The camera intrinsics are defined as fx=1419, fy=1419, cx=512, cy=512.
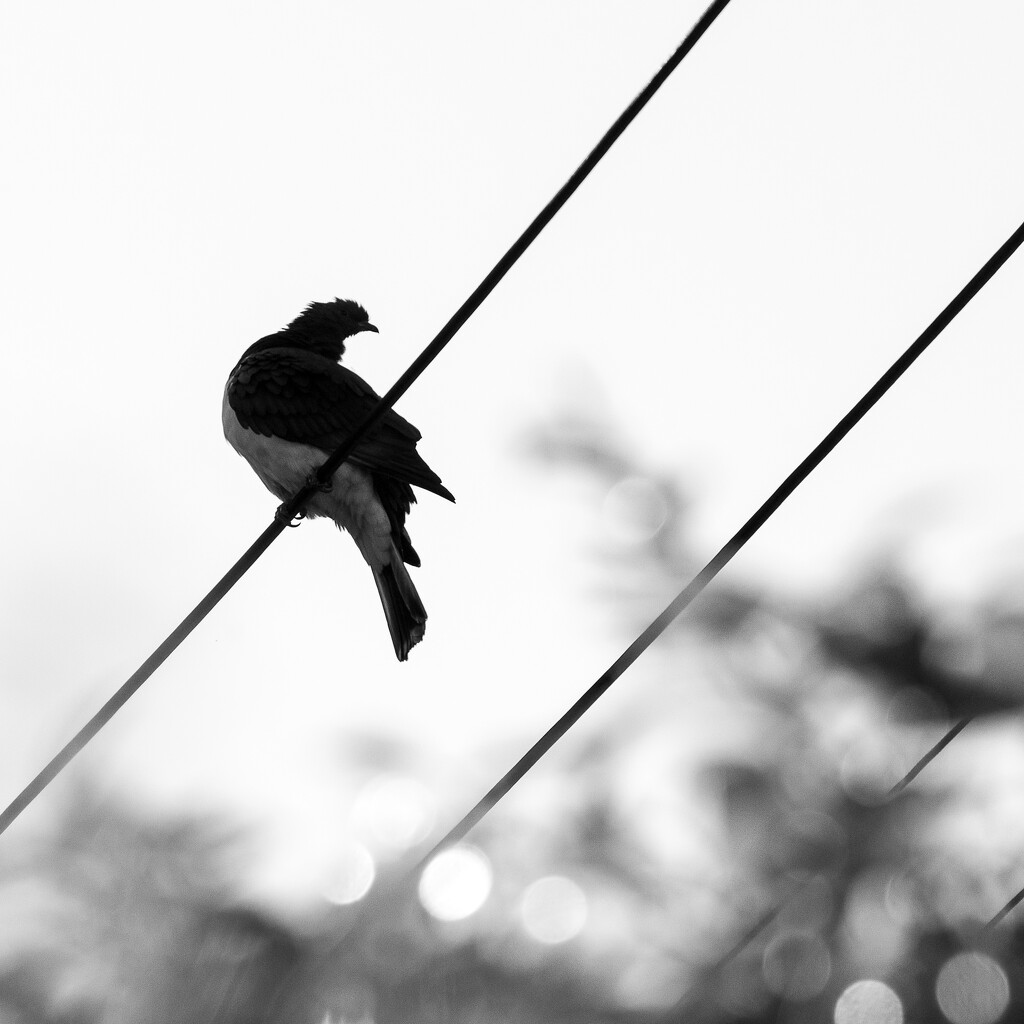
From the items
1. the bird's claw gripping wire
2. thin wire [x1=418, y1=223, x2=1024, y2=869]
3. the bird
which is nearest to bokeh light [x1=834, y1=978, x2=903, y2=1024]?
thin wire [x1=418, y1=223, x2=1024, y2=869]

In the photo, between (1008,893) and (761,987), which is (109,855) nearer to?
(761,987)

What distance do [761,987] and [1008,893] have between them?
50cm

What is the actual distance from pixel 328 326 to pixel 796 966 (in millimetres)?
7043

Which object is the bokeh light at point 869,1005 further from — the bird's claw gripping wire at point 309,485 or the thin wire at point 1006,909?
the bird's claw gripping wire at point 309,485

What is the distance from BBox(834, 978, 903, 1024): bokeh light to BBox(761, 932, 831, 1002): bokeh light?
46 mm

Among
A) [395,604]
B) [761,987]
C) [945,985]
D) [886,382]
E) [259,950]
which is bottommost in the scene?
[395,604]

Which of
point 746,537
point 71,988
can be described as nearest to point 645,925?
point 71,988

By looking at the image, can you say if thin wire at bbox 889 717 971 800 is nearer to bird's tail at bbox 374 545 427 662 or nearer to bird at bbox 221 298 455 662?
bird at bbox 221 298 455 662

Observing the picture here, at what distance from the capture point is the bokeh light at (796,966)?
1748mm

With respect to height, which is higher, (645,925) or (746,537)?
(746,537)

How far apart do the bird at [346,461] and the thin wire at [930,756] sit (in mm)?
4329

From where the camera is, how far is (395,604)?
6906mm

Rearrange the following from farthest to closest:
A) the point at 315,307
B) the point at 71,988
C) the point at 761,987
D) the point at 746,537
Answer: the point at 315,307 → the point at 746,537 → the point at 761,987 → the point at 71,988

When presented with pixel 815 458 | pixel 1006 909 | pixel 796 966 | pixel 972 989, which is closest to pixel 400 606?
pixel 815 458
